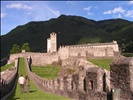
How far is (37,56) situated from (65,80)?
215 ft

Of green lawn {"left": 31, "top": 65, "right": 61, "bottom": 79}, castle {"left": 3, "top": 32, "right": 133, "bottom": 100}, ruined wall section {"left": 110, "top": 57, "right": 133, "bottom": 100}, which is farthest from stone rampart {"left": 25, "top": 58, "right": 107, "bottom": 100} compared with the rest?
green lawn {"left": 31, "top": 65, "right": 61, "bottom": 79}

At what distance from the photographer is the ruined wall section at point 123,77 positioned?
10.7 m

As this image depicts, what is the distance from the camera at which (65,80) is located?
21156mm

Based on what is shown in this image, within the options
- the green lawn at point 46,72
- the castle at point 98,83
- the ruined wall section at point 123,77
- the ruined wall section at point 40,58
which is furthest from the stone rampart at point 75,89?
the ruined wall section at point 40,58

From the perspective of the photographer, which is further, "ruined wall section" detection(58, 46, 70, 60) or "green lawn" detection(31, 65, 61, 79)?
"ruined wall section" detection(58, 46, 70, 60)

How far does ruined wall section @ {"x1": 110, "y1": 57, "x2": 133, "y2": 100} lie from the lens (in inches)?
422

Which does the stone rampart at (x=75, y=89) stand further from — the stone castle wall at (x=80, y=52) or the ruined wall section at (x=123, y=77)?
the stone castle wall at (x=80, y=52)

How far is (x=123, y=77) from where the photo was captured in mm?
11148

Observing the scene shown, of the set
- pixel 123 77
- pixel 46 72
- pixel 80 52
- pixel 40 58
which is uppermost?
pixel 80 52

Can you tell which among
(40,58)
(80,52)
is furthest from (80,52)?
(40,58)

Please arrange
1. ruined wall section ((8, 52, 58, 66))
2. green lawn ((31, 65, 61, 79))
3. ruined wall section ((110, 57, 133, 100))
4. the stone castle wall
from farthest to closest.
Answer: the stone castle wall, ruined wall section ((8, 52, 58, 66)), green lawn ((31, 65, 61, 79)), ruined wall section ((110, 57, 133, 100))

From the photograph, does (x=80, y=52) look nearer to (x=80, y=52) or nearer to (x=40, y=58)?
(x=80, y=52)

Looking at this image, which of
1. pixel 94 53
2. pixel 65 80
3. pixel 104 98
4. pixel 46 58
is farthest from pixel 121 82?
pixel 94 53

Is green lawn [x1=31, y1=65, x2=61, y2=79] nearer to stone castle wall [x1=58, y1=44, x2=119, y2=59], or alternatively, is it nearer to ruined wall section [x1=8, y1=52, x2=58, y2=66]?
ruined wall section [x1=8, y1=52, x2=58, y2=66]
